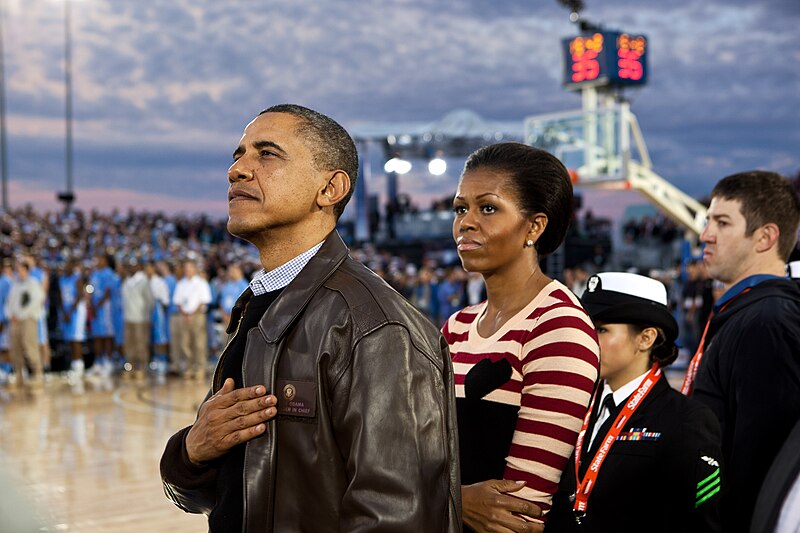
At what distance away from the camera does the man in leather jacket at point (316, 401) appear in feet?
4.88

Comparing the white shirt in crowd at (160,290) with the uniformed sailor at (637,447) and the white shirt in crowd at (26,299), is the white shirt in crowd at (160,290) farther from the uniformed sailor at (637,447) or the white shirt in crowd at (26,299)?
the uniformed sailor at (637,447)

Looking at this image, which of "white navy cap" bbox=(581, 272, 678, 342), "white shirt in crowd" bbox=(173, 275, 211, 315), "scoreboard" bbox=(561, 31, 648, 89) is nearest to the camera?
"white navy cap" bbox=(581, 272, 678, 342)

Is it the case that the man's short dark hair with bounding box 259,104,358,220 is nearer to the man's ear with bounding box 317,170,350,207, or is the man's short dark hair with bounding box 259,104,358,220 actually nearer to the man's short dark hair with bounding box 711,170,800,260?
the man's ear with bounding box 317,170,350,207

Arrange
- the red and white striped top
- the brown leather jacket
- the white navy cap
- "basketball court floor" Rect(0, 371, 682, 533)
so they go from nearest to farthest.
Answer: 1. the brown leather jacket
2. the red and white striped top
3. the white navy cap
4. "basketball court floor" Rect(0, 371, 682, 533)

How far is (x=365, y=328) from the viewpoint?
1.53 m

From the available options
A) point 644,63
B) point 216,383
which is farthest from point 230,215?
point 644,63

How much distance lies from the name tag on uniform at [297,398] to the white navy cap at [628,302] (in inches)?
42.0

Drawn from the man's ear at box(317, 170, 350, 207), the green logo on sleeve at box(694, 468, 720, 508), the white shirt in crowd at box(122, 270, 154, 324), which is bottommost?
the white shirt in crowd at box(122, 270, 154, 324)

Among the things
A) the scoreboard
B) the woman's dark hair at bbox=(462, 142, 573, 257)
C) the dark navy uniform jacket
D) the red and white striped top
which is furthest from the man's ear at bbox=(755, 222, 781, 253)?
the scoreboard

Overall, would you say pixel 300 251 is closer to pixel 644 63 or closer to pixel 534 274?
pixel 534 274

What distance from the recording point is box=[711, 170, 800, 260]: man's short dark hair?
272cm

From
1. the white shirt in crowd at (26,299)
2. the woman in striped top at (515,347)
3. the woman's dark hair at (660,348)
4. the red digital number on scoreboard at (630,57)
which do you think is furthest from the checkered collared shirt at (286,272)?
the red digital number on scoreboard at (630,57)

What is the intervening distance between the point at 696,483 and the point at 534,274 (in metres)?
0.60

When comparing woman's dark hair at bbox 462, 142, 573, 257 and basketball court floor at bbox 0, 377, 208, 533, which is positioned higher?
woman's dark hair at bbox 462, 142, 573, 257
